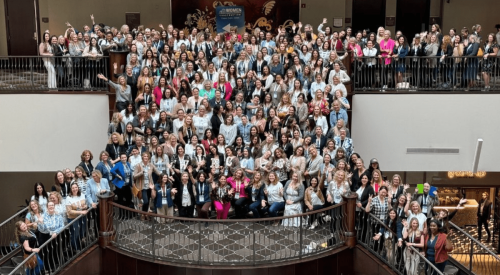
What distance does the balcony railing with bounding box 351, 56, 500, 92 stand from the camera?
726 inches

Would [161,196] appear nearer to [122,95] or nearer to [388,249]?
[122,95]

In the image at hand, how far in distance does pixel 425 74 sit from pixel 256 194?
273 inches

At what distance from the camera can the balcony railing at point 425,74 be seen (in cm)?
1844

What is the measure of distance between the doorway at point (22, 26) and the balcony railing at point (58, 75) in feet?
15.0

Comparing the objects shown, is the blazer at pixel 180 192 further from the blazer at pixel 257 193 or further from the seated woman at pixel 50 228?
the seated woman at pixel 50 228

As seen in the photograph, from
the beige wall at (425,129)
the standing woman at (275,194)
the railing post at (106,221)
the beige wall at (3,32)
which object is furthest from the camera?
the beige wall at (3,32)

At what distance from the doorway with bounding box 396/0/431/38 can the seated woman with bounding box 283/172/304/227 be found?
12.4 m

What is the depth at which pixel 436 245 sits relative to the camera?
463 inches

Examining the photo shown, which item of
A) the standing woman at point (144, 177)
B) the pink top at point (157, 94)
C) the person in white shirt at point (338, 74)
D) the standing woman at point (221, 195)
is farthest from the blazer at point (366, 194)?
the pink top at point (157, 94)

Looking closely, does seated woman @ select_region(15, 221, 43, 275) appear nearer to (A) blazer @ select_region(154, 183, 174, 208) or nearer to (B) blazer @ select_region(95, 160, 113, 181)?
(B) blazer @ select_region(95, 160, 113, 181)

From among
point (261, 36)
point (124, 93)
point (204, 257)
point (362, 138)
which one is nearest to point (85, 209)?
point (204, 257)

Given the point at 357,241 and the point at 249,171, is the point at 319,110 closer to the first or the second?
the point at 249,171

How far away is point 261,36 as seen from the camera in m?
18.5

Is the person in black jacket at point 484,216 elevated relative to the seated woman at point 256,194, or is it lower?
lower
